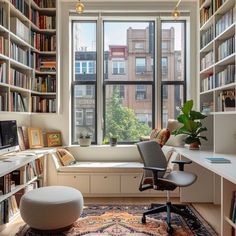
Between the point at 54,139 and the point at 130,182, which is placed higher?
the point at 54,139

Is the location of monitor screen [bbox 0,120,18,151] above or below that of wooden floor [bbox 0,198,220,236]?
above

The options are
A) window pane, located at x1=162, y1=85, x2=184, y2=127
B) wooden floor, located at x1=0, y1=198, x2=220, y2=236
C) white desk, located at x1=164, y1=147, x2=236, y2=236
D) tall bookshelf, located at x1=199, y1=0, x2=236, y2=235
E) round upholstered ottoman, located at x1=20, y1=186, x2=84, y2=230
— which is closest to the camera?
white desk, located at x1=164, y1=147, x2=236, y2=236

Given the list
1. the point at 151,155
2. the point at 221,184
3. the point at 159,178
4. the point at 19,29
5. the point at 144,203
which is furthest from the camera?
the point at 144,203

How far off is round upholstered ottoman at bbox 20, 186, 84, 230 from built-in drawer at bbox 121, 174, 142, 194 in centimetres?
135

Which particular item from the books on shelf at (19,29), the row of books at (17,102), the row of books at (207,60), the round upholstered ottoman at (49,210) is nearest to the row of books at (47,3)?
the books on shelf at (19,29)

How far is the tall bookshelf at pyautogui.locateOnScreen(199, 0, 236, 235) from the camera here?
339 cm

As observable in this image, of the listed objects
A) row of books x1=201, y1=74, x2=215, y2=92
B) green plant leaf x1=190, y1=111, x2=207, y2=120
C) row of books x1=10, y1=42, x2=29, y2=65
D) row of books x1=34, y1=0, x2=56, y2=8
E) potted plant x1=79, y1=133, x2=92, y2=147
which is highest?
row of books x1=34, y1=0, x2=56, y2=8

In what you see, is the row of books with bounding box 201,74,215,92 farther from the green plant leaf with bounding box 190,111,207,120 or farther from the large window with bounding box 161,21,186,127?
the large window with bounding box 161,21,186,127

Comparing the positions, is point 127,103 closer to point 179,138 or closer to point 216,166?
point 179,138

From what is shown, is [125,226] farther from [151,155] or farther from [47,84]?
[47,84]

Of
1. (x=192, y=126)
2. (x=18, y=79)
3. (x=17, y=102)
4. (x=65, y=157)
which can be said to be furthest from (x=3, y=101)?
(x=192, y=126)

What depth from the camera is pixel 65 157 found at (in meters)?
4.39

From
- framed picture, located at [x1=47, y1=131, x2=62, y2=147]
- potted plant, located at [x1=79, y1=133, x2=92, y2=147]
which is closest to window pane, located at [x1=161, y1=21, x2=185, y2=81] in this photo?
potted plant, located at [x1=79, y1=133, x2=92, y2=147]

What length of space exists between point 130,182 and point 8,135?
73.9 inches
